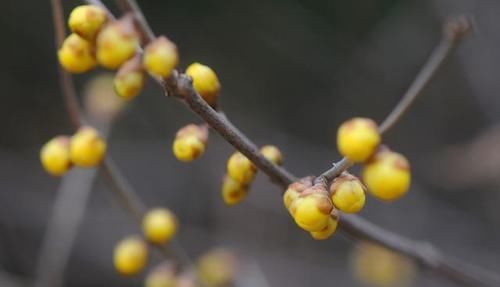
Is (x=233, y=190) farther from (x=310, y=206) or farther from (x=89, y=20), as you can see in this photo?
(x=89, y=20)

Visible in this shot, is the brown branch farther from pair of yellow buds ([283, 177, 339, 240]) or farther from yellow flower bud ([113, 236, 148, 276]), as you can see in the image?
yellow flower bud ([113, 236, 148, 276])

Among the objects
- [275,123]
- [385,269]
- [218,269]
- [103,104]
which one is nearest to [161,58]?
[218,269]

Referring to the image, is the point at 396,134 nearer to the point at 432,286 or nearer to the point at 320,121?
the point at 320,121

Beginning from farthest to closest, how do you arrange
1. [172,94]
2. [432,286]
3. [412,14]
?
[412,14]
[432,286]
[172,94]

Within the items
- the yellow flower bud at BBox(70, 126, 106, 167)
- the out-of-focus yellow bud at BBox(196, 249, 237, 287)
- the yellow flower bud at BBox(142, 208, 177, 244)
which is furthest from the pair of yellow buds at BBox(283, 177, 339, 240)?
the out-of-focus yellow bud at BBox(196, 249, 237, 287)

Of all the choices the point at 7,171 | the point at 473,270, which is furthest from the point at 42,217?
the point at 473,270

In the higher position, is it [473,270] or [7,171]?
[473,270]

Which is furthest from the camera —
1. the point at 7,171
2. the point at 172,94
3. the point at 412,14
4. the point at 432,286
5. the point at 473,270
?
the point at 412,14
